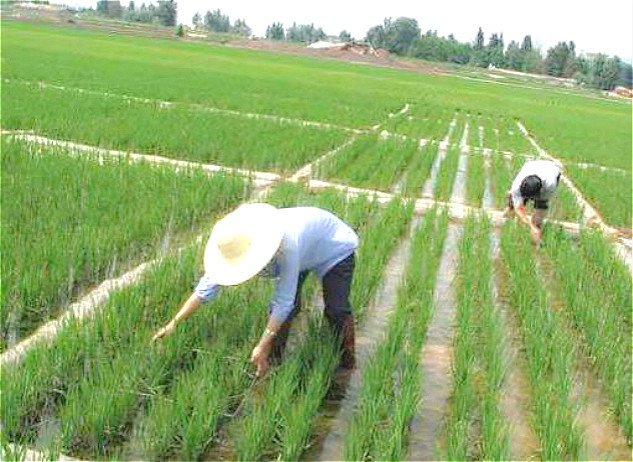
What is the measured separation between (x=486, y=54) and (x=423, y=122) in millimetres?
75834

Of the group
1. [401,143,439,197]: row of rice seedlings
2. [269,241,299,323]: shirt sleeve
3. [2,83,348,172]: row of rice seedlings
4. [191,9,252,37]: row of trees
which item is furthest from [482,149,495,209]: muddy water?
[191,9,252,37]: row of trees

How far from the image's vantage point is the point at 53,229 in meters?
4.84

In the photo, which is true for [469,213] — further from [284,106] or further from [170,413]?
[284,106]

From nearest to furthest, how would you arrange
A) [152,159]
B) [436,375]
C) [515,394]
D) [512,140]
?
1. [515,394]
2. [436,375]
3. [152,159]
4. [512,140]

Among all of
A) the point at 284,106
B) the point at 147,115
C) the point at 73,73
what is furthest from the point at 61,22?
the point at 147,115

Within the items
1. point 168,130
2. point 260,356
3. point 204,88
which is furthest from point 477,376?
point 204,88

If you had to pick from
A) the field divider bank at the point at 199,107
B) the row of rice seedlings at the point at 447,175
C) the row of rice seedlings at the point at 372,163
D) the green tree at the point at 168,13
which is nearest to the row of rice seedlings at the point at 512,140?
the row of rice seedlings at the point at 447,175

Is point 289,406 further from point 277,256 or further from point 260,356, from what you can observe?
point 277,256

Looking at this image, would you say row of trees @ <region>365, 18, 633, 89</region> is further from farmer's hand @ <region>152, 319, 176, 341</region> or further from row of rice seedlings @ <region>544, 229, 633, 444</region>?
farmer's hand @ <region>152, 319, 176, 341</region>

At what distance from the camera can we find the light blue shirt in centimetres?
303

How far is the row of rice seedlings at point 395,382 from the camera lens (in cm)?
282

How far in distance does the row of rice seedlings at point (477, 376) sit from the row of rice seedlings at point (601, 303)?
529mm

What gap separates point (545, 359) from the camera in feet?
12.5

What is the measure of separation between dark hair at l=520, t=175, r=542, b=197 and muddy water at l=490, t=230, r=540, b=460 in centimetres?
134
